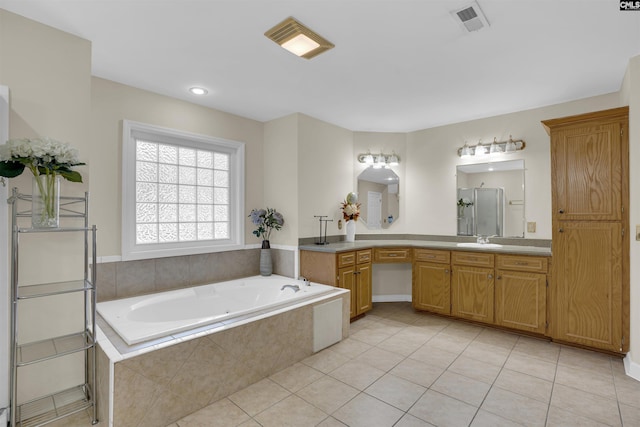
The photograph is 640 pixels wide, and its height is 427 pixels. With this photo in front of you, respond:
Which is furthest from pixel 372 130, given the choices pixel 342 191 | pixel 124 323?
pixel 124 323

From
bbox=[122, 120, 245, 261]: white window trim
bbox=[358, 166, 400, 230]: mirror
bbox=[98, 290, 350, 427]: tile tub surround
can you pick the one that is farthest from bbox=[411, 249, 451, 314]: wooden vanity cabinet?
bbox=[122, 120, 245, 261]: white window trim

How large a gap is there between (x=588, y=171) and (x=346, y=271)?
239cm

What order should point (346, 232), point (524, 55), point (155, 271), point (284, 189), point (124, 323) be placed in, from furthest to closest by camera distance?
point (346, 232) < point (284, 189) < point (155, 271) < point (524, 55) < point (124, 323)

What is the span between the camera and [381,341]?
10.1 ft

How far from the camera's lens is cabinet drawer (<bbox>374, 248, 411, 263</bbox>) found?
12.5 feet

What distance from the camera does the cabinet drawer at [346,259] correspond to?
3.39m

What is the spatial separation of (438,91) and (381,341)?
2.50 m

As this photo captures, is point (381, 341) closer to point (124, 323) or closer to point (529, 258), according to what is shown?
point (529, 258)

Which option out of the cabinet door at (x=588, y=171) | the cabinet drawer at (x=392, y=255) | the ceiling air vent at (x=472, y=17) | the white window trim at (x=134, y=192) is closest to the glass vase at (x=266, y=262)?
the white window trim at (x=134, y=192)

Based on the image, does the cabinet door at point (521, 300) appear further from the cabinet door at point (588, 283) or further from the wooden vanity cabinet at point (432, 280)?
the wooden vanity cabinet at point (432, 280)

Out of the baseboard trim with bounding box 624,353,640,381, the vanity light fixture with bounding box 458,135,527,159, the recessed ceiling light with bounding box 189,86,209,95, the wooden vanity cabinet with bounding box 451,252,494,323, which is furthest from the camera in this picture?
the vanity light fixture with bounding box 458,135,527,159

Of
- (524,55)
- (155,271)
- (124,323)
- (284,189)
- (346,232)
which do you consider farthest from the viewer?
(346,232)

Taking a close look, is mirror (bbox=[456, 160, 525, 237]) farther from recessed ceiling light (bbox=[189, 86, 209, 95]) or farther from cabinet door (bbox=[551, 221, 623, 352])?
recessed ceiling light (bbox=[189, 86, 209, 95])

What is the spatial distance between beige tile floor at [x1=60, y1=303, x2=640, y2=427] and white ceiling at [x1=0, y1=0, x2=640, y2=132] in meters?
2.43
